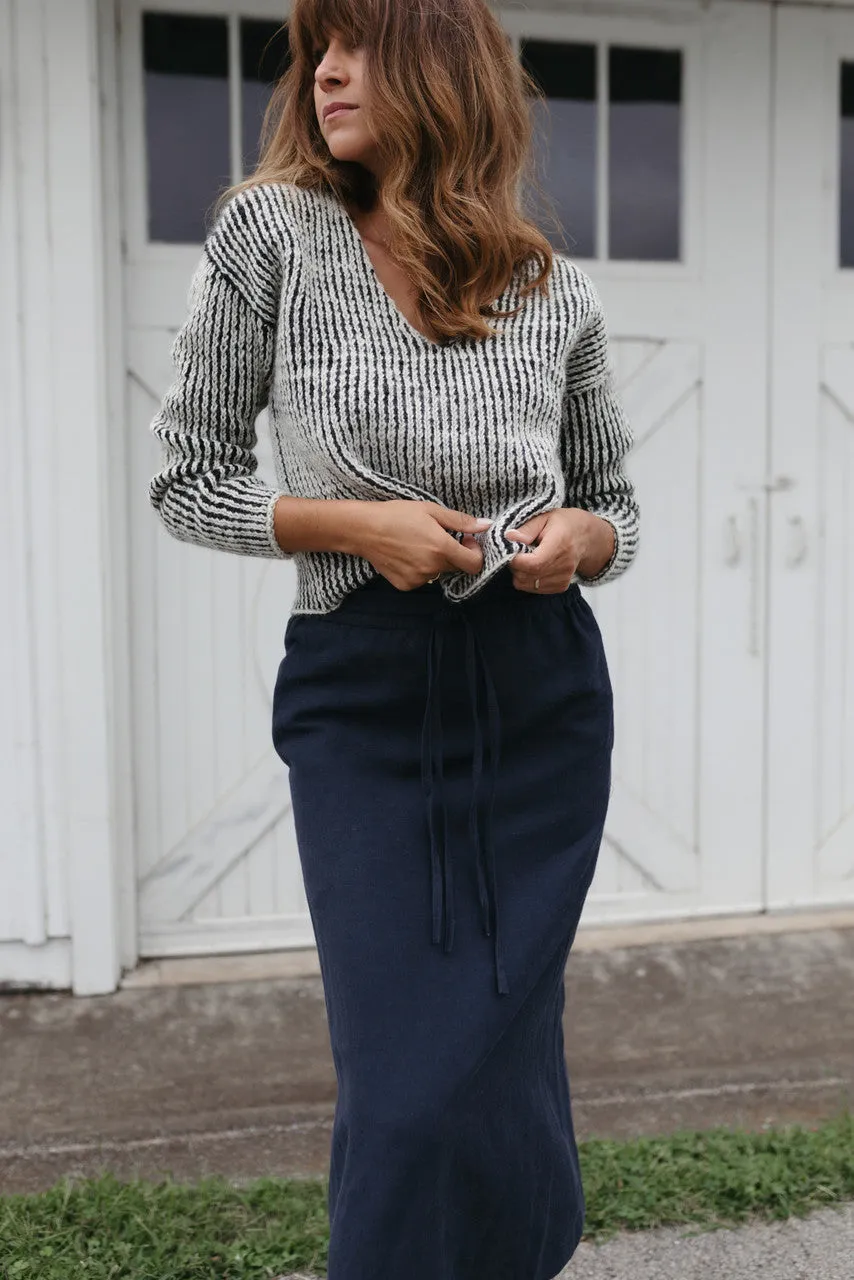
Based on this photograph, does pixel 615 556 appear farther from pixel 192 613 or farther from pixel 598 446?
pixel 192 613

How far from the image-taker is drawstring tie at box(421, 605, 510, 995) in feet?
5.49

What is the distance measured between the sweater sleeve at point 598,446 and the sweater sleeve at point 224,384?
44 cm

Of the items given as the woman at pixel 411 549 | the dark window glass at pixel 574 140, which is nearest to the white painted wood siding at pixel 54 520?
the dark window glass at pixel 574 140

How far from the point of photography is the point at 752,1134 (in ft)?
9.55

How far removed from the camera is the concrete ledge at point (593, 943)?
3697 millimetres

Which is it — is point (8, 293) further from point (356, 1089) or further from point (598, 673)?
point (356, 1089)


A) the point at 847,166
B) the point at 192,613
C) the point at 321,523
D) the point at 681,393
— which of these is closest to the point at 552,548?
the point at 321,523

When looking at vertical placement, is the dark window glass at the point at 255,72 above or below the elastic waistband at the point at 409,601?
above

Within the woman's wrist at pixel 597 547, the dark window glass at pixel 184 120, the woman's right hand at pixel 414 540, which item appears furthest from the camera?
the dark window glass at pixel 184 120

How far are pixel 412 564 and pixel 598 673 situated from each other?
0.39 m

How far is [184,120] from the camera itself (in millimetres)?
3662

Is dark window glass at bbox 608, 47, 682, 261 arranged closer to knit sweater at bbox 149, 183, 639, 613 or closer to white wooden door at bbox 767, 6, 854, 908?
white wooden door at bbox 767, 6, 854, 908

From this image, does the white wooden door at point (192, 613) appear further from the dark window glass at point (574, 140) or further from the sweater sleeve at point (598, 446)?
the sweater sleeve at point (598, 446)

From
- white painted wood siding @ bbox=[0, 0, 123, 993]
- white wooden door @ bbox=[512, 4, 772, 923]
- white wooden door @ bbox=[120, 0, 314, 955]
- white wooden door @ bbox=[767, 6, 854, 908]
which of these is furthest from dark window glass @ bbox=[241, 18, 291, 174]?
white wooden door @ bbox=[767, 6, 854, 908]
